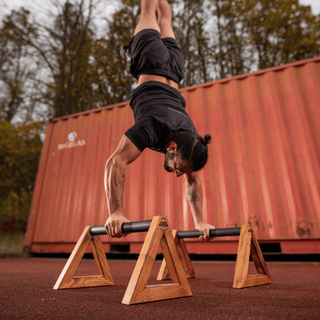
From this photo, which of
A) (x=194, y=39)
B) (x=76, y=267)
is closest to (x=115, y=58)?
(x=194, y=39)

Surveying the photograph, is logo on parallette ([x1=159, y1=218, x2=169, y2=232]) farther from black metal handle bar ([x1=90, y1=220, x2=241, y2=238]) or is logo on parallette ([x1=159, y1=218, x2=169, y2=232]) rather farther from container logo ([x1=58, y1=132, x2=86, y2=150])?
container logo ([x1=58, y1=132, x2=86, y2=150])

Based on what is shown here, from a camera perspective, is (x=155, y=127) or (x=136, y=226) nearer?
(x=136, y=226)

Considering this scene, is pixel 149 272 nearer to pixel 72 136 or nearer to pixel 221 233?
pixel 221 233

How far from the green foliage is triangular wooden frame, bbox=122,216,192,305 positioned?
10.3 meters

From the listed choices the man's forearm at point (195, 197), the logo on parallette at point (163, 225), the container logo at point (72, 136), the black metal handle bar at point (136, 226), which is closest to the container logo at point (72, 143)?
the container logo at point (72, 136)

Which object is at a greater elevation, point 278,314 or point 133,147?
point 133,147

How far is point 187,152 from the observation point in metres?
1.76

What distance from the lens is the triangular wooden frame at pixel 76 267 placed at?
1763mm

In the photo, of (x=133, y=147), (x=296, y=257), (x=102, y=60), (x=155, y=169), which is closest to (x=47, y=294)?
(x=133, y=147)

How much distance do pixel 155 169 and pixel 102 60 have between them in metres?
10.0

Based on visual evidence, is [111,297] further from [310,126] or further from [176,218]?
[310,126]

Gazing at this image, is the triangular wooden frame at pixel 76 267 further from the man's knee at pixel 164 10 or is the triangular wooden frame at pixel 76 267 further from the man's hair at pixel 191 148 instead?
the man's knee at pixel 164 10

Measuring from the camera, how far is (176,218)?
427cm

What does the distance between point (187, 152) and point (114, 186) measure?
625 mm
